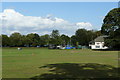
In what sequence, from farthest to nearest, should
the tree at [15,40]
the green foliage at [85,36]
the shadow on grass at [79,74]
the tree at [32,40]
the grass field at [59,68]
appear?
the tree at [32,40] → the green foliage at [85,36] → the tree at [15,40] → the grass field at [59,68] → the shadow on grass at [79,74]

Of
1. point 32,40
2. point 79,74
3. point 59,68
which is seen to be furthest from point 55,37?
point 79,74

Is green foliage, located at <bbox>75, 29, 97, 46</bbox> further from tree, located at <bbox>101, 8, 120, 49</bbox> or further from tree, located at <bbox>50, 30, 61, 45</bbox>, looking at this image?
tree, located at <bbox>101, 8, 120, 49</bbox>

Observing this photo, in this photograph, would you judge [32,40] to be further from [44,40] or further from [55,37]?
[55,37]

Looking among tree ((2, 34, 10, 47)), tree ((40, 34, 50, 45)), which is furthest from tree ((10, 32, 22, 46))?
tree ((40, 34, 50, 45))

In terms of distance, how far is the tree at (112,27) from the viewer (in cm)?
5025

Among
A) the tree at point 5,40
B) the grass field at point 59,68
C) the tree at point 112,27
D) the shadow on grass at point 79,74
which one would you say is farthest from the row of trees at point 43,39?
the shadow on grass at point 79,74

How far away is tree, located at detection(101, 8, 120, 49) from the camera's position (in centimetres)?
5025

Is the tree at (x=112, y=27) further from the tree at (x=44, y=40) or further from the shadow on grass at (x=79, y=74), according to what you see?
the tree at (x=44, y=40)

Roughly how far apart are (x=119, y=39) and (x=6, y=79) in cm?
4398

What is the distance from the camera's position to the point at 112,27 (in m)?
51.7

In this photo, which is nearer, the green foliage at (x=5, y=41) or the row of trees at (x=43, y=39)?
the green foliage at (x=5, y=41)

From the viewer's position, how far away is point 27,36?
11331 cm

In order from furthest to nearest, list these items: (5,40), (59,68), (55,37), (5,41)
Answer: (55,37), (5,40), (5,41), (59,68)

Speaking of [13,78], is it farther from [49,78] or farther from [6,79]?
[49,78]
